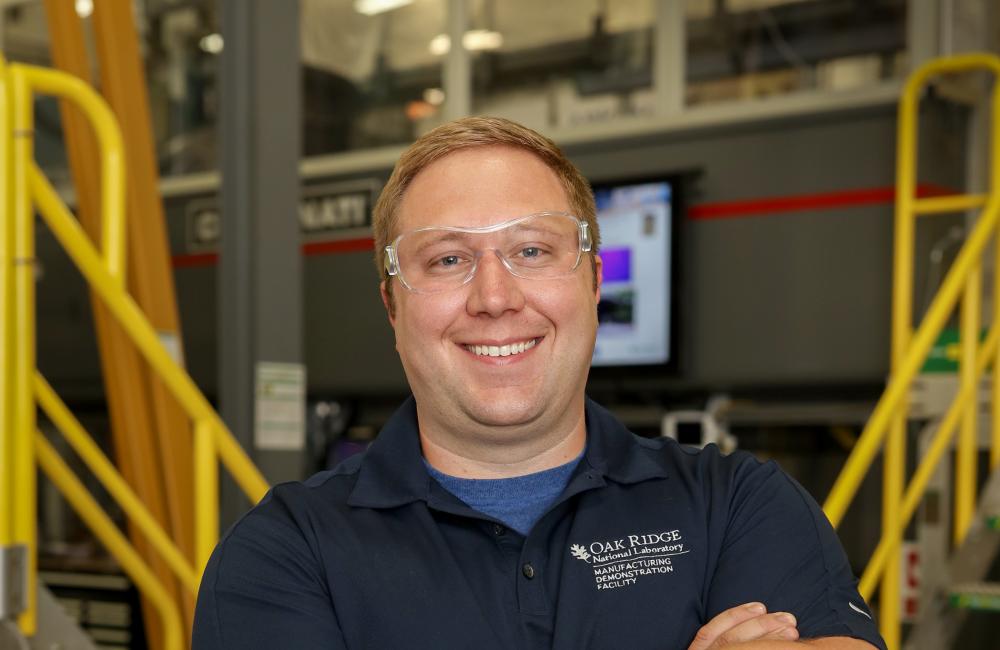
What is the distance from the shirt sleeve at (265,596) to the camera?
1.42 meters

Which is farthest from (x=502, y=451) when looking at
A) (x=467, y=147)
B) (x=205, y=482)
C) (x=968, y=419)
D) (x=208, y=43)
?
(x=208, y=43)

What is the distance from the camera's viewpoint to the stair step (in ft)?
10.4

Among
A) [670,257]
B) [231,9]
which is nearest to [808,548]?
[231,9]

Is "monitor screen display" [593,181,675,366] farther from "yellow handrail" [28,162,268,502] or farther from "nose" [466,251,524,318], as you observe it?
"nose" [466,251,524,318]

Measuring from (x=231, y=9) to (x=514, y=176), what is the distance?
1.90 meters

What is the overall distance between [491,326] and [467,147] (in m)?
0.25

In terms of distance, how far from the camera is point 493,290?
1529 millimetres

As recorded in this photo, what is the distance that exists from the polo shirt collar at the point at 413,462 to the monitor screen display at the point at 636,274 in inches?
129

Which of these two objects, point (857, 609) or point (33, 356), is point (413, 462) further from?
point (33, 356)

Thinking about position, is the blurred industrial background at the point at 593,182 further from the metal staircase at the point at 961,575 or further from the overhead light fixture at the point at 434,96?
the metal staircase at the point at 961,575

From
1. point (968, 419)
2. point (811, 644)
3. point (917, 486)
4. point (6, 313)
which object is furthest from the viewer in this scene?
point (968, 419)

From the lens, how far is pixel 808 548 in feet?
5.09

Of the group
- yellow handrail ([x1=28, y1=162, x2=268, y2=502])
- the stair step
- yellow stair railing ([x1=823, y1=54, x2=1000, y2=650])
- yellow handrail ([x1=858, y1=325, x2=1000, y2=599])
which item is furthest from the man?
the stair step

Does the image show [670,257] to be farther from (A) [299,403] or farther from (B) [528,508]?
(B) [528,508]
